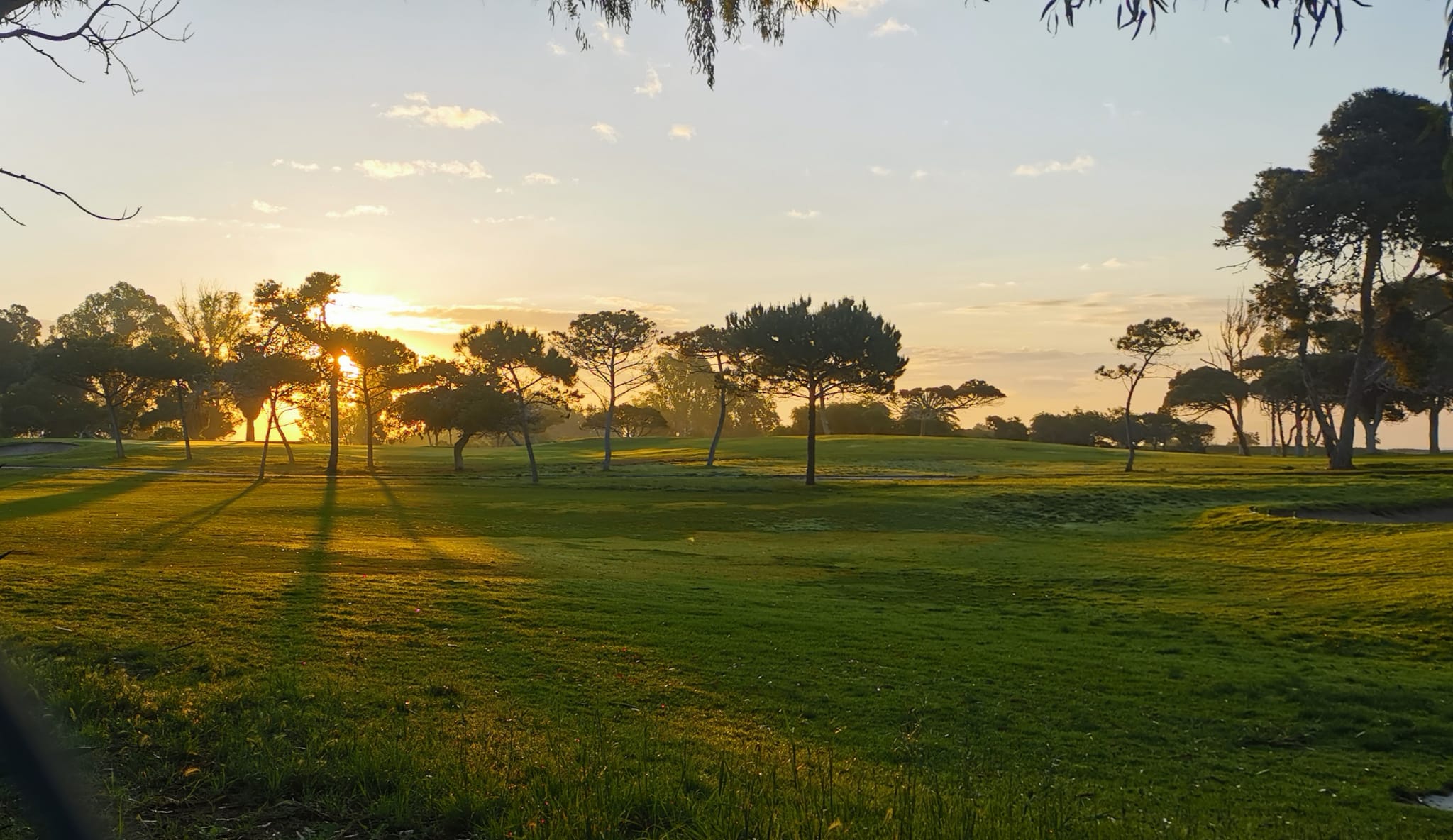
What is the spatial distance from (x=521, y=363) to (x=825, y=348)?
22742 mm

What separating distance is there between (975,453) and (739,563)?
56.6 meters

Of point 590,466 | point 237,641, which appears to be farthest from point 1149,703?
point 590,466

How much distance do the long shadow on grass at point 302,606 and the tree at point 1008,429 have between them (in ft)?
336

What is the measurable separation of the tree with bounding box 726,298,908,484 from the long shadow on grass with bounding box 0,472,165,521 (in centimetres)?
3537

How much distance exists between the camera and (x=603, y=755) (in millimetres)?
7270

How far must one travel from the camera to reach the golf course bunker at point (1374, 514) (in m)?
33.6

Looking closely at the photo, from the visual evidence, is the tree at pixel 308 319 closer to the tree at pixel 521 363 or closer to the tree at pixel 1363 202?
the tree at pixel 521 363

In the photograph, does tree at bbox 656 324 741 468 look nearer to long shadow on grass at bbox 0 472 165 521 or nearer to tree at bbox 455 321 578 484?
tree at bbox 455 321 578 484

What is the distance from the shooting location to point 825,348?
58.0 meters

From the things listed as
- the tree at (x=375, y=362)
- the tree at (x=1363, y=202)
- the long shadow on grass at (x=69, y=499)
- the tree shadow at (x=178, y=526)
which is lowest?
the tree shadow at (x=178, y=526)

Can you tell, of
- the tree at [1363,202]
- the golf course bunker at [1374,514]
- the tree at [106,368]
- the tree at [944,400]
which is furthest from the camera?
the tree at [944,400]

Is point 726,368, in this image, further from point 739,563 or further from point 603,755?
point 603,755

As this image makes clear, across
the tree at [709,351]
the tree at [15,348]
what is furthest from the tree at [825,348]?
the tree at [15,348]

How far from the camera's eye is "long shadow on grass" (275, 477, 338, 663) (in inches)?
438
